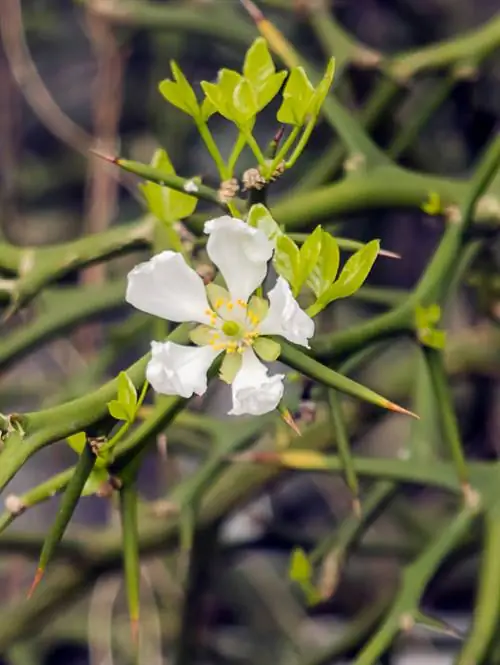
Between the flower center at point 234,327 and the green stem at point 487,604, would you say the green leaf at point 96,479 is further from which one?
the green stem at point 487,604

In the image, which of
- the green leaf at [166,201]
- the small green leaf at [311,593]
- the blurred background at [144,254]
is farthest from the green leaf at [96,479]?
the blurred background at [144,254]

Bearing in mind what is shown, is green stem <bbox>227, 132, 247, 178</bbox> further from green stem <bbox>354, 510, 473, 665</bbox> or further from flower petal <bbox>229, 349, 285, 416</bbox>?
green stem <bbox>354, 510, 473, 665</bbox>

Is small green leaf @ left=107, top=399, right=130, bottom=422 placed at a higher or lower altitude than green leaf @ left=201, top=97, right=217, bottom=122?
lower

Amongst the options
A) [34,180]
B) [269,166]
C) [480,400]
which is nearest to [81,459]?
[269,166]

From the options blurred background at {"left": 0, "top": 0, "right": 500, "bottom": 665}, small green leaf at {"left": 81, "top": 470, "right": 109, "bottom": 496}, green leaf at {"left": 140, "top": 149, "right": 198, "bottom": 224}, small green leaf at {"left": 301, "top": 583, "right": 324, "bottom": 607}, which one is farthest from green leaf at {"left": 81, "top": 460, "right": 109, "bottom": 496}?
blurred background at {"left": 0, "top": 0, "right": 500, "bottom": 665}

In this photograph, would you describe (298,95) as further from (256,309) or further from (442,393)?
(442,393)

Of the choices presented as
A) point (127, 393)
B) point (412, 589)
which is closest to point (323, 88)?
point (127, 393)
